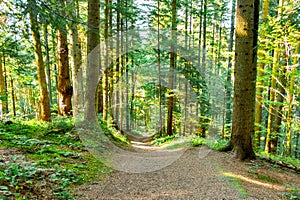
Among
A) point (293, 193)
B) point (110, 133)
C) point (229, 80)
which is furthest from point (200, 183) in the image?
point (229, 80)

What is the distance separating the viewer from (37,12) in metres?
4.14

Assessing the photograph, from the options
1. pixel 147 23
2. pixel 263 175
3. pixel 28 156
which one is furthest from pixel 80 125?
pixel 147 23

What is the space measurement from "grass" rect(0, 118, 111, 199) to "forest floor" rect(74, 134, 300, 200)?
402 millimetres

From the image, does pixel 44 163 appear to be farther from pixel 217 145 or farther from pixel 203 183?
pixel 217 145

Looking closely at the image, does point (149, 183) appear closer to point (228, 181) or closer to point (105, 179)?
point (105, 179)

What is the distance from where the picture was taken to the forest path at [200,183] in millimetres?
3841

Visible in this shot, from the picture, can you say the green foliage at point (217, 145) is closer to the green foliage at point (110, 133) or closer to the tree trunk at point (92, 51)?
the green foliage at point (110, 133)

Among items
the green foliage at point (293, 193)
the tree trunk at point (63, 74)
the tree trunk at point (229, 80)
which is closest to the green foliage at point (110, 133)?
the tree trunk at point (63, 74)

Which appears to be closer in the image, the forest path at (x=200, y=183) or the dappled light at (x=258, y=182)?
the forest path at (x=200, y=183)

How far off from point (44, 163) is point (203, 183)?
11.1 ft

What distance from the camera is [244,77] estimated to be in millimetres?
5785

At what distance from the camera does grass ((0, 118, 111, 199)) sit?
315 cm

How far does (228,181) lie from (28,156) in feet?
14.3

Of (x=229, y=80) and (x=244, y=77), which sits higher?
(x=229, y=80)
